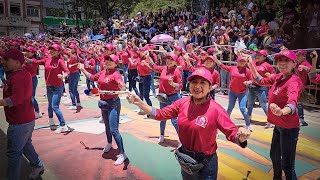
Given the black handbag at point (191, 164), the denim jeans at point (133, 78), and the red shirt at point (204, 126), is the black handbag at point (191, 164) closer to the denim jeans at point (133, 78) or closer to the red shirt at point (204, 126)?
the red shirt at point (204, 126)

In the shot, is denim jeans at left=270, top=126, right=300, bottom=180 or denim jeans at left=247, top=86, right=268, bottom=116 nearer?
denim jeans at left=270, top=126, right=300, bottom=180

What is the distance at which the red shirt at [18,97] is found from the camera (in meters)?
4.25

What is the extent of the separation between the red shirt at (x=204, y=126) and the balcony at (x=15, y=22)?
54.1 meters

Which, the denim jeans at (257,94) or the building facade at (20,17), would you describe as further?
the building facade at (20,17)

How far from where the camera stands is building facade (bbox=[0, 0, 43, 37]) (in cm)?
5072

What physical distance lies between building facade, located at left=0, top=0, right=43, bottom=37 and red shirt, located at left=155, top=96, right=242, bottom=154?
2132 inches

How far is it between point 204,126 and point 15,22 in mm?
55713

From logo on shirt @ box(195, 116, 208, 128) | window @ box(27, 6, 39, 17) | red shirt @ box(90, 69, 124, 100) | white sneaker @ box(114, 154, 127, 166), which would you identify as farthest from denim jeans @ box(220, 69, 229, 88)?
window @ box(27, 6, 39, 17)

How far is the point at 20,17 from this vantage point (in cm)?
5303

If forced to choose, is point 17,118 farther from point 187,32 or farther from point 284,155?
point 187,32

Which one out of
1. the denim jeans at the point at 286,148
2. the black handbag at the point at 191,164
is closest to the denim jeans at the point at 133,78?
the denim jeans at the point at 286,148

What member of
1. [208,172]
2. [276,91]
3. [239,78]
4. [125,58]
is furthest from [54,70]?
[125,58]

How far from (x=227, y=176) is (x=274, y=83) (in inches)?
73.4

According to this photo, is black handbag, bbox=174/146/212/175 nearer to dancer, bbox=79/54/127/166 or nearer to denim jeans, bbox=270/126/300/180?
denim jeans, bbox=270/126/300/180
